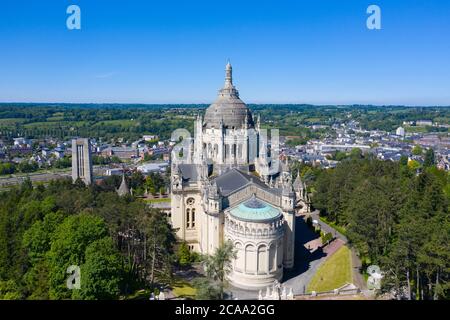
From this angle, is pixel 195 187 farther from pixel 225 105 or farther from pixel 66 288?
pixel 66 288

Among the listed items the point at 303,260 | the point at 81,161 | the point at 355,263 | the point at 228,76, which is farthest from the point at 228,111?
the point at 81,161

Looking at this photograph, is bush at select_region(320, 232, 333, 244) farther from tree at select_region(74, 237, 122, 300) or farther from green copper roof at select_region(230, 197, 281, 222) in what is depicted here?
tree at select_region(74, 237, 122, 300)

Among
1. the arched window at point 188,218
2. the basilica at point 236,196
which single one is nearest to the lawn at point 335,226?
the basilica at point 236,196

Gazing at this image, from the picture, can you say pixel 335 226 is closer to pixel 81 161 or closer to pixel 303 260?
pixel 303 260

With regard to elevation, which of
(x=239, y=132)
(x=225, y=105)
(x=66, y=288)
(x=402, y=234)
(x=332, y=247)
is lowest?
(x=332, y=247)

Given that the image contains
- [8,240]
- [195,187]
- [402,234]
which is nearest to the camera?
[402,234]

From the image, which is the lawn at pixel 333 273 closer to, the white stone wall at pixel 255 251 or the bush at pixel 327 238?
the bush at pixel 327 238
